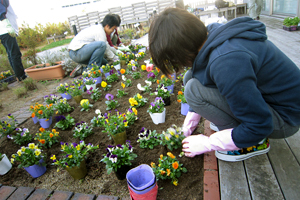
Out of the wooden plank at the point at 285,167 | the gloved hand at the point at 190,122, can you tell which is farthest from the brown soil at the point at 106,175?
the wooden plank at the point at 285,167

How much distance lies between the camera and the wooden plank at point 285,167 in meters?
1.11

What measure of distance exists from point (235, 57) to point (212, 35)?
0.67 feet

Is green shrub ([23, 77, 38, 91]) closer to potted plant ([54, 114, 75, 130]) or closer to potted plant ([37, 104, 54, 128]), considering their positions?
potted plant ([37, 104, 54, 128])

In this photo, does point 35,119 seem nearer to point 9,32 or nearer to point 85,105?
point 85,105

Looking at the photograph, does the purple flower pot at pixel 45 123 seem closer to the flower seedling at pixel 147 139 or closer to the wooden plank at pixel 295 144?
the flower seedling at pixel 147 139

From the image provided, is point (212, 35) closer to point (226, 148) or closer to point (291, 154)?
point (226, 148)

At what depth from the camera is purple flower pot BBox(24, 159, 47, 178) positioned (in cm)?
165

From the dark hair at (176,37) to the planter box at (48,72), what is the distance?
13.0 ft

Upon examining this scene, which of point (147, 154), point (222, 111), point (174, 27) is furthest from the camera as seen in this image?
point (147, 154)

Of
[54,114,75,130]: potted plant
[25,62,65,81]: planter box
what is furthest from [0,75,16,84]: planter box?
[54,114,75,130]: potted plant

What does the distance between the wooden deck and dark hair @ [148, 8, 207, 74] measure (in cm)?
80

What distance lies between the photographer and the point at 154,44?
1.06 metres

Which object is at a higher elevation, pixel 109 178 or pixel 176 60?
pixel 176 60

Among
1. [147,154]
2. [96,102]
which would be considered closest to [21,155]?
[147,154]
